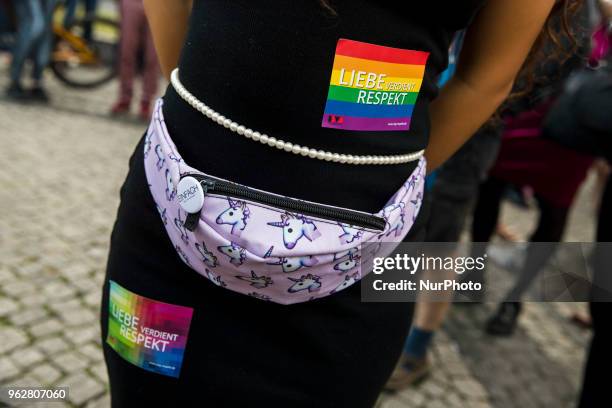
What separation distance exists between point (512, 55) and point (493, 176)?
2.10 meters

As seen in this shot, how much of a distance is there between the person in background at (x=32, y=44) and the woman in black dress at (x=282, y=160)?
4987mm

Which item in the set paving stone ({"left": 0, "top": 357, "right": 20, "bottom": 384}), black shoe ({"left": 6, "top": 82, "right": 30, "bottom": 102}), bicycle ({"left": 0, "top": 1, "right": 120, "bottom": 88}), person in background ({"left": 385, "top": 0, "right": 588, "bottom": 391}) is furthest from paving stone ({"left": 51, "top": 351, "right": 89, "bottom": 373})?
bicycle ({"left": 0, "top": 1, "right": 120, "bottom": 88})

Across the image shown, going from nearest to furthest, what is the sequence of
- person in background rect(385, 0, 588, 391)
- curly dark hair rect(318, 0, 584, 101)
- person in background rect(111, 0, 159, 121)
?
curly dark hair rect(318, 0, 584, 101) → person in background rect(385, 0, 588, 391) → person in background rect(111, 0, 159, 121)

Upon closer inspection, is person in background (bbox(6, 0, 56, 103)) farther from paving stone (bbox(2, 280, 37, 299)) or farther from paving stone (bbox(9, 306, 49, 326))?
paving stone (bbox(9, 306, 49, 326))

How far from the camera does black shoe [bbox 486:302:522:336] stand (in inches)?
123

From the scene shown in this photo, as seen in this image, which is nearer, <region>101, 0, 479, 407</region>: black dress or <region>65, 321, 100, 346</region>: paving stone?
<region>101, 0, 479, 407</region>: black dress

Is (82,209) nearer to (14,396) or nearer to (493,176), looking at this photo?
(14,396)

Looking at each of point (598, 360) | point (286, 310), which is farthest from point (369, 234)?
point (598, 360)

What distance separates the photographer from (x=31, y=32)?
536 centimetres

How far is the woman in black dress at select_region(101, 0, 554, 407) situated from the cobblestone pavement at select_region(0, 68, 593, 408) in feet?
4.28

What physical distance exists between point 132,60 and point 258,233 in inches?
215

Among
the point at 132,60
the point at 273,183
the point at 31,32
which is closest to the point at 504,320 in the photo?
the point at 273,183

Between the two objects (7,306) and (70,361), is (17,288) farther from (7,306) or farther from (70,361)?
(70,361)

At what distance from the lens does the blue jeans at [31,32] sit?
17.6ft
